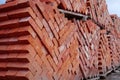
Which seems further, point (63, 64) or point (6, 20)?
point (63, 64)

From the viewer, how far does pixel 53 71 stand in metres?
2.89

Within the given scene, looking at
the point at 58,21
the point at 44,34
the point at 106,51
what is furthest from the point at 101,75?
the point at 44,34

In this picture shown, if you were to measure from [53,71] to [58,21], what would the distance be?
0.70 meters

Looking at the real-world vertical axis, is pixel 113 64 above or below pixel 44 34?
below

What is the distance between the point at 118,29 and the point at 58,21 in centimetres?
699

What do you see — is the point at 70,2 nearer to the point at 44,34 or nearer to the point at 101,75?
the point at 44,34

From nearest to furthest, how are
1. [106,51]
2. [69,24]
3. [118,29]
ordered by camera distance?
[69,24] < [106,51] < [118,29]

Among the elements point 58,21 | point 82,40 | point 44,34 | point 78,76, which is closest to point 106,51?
point 82,40

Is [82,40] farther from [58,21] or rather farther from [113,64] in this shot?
[113,64]

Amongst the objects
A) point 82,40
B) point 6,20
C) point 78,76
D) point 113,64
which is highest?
point 6,20

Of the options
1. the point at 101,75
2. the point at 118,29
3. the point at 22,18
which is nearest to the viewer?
the point at 22,18

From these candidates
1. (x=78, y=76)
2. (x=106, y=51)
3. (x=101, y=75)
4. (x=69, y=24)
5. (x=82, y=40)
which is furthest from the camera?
(x=106, y=51)

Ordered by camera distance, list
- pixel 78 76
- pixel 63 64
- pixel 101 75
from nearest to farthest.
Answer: pixel 63 64
pixel 78 76
pixel 101 75

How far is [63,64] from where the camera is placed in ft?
10.5
